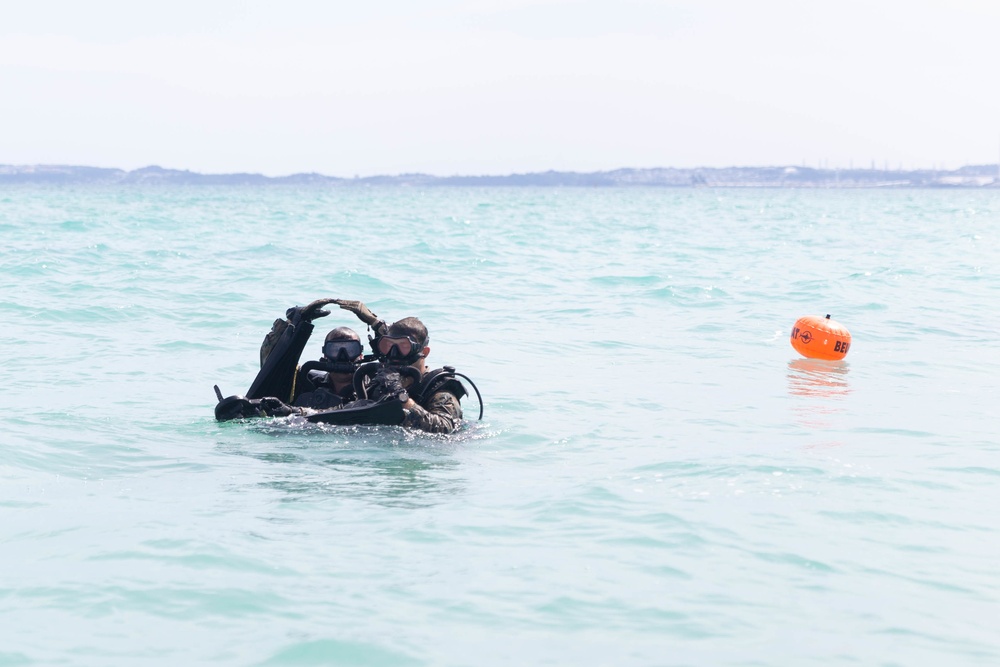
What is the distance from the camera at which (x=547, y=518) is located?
7070 mm

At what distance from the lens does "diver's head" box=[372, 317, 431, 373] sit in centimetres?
849

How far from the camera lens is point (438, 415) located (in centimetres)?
871

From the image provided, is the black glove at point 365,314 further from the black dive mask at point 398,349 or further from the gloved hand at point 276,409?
the gloved hand at point 276,409

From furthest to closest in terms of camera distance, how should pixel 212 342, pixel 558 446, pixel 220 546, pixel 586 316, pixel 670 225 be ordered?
pixel 670 225 < pixel 586 316 < pixel 212 342 < pixel 558 446 < pixel 220 546

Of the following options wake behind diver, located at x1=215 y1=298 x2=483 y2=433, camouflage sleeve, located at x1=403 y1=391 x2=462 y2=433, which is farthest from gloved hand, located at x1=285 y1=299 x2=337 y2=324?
camouflage sleeve, located at x1=403 y1=391 x2=462 y2=433

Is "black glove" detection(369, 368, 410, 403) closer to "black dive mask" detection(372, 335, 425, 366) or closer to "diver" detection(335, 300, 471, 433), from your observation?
"diver" detection(335, 300, 471, 433)

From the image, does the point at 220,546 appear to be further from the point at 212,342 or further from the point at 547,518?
the point at 212,342

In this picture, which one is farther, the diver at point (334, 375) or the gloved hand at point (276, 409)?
the gloved hand at point (276, 409)

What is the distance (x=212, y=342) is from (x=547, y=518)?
9.71 metres

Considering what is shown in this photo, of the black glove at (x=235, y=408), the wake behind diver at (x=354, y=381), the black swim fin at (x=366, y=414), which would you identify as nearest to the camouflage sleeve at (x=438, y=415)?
the wake behind diver at (x=354, y=381)

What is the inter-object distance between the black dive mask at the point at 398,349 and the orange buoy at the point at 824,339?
7.70 meters

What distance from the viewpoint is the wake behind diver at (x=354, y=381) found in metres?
8.48

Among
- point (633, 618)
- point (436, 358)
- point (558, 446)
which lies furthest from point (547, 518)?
point (436, 358)

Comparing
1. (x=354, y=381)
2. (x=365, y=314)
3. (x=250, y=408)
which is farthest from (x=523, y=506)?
(x=250, y=408)
